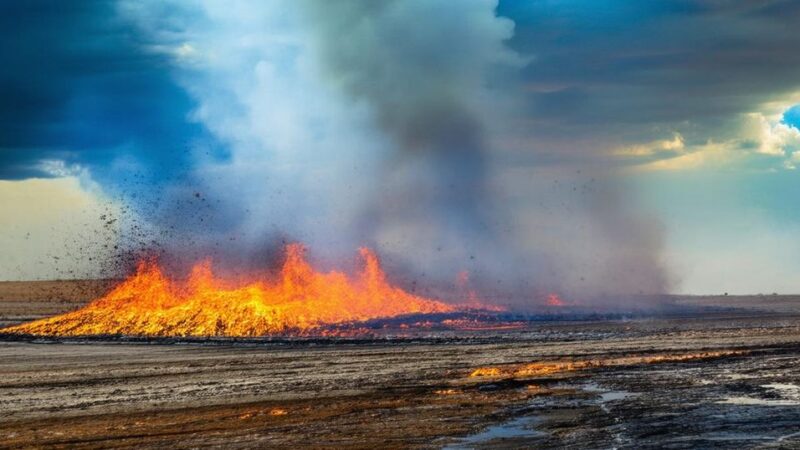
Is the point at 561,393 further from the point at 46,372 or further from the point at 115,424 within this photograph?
the point at 46,372

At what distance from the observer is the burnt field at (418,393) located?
22.1 metres

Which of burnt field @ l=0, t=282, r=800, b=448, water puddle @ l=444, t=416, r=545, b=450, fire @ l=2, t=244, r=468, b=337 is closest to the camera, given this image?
water puddle @ l=444, t=416, r=545, b=450

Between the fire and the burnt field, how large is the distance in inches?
420

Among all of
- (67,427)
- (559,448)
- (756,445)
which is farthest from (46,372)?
(756,445)

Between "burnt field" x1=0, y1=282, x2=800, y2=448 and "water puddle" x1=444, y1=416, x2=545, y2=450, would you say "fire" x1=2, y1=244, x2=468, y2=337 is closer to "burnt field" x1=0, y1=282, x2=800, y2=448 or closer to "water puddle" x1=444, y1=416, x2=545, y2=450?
"burnt field" x1=0, y1=282, x2=800, y2=448

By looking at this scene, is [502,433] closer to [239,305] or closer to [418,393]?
[418,393]

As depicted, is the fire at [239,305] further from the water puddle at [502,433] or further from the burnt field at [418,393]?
the water puddle at [502,433]

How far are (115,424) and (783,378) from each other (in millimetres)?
21299

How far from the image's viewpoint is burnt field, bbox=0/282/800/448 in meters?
22.1

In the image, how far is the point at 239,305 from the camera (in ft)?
220

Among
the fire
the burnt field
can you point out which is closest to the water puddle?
the burnt field

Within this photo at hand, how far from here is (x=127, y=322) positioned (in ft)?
217

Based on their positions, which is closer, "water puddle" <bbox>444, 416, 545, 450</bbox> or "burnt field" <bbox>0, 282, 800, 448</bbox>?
"water puddle" <bbox>444, 416, 545, 450</bbox>

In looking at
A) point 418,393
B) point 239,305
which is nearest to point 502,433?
point 418,393
